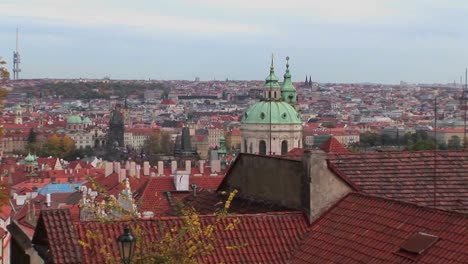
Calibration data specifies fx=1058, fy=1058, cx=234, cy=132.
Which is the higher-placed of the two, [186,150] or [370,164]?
[370,164]

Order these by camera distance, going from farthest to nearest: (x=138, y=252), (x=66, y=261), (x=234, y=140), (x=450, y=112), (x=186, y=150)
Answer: (x=450, y=112) < (x=234, y=140) < (x=186, y=150) < (x=66, y=261) < (x=138, y=252)

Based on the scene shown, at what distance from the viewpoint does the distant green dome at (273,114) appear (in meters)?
66.4

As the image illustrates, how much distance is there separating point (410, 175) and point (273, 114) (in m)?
54.3

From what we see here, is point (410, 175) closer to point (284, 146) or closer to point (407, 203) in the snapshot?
point (407, 203)

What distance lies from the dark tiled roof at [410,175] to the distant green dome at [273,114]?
52.0m

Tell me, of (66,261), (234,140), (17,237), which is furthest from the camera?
(234,140)

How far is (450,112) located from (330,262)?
189m

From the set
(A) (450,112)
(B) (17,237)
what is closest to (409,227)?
(B) (17,237)

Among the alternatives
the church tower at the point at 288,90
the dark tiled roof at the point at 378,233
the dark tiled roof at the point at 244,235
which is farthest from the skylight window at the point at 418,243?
the church tower at the point at 288,90

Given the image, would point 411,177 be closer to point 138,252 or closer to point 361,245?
point 361,245

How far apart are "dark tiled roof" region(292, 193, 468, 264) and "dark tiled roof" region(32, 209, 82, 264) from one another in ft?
7.62

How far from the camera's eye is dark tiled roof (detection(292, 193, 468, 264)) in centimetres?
966

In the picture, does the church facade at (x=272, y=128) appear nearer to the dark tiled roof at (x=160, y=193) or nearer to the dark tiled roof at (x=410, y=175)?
the dark tiled roof at (x=160, y=193)

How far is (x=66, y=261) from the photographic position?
401 inches
